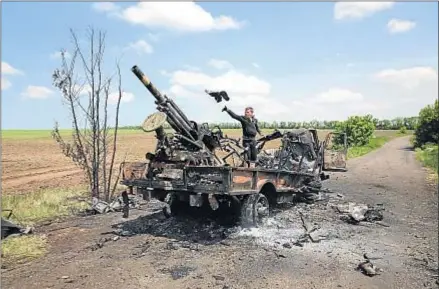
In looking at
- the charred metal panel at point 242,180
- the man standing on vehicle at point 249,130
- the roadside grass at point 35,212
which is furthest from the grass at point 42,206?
the charred metal panel at point 242,180

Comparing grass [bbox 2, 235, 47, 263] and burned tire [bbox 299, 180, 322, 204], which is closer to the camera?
grass [bbox 2, 235, 47, 263]

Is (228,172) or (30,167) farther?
(30,167)

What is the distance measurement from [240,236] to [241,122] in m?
2.75

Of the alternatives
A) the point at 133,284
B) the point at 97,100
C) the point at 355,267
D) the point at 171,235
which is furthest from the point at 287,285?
the point at 97,100

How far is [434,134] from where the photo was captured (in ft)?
125

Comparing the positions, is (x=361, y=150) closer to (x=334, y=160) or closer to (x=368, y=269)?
(x=334, y=160)

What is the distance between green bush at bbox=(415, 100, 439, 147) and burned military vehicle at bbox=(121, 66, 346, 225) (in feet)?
105

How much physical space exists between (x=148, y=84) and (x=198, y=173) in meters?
1.91

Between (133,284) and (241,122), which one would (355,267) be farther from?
(241,122)

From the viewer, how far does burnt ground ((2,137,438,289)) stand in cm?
604

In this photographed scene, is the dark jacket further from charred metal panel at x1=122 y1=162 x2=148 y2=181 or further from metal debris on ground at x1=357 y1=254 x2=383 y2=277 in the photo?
metal debris on ground at x1=357 y1=254 x2=383 y2=277

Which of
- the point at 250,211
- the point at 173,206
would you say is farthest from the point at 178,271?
the point at 173,206

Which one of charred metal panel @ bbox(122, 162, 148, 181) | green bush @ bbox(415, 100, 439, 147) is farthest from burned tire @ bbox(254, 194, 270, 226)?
green bush @ bbox(415, 100, 439, 147)

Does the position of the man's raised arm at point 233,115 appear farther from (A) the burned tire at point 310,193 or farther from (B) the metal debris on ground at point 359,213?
(B) the metal debris on ground at point 359,213
